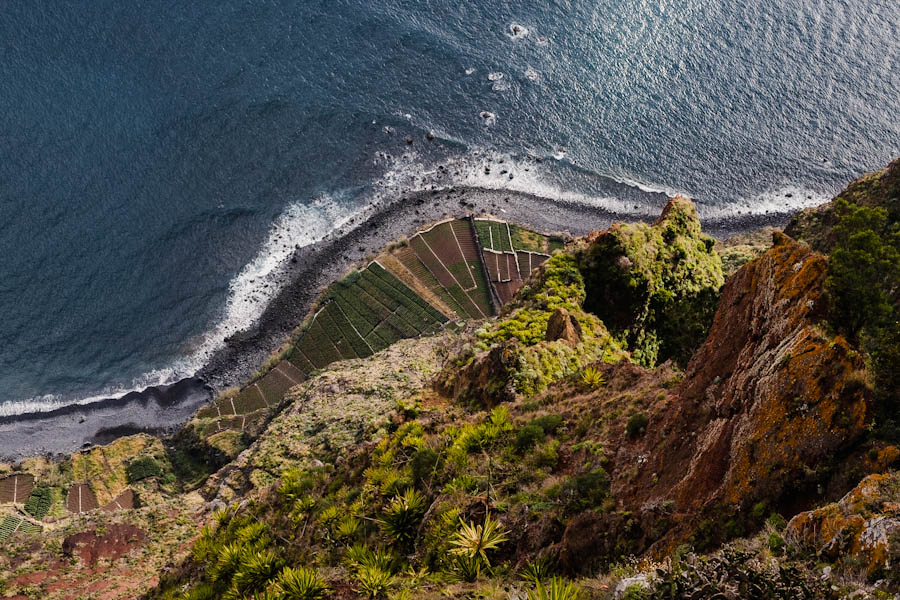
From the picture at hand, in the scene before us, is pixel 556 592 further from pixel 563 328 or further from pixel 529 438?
pixel 563 328

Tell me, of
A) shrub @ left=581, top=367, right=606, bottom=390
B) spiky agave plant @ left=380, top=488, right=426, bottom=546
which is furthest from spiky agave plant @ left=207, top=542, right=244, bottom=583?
shrub @ left=581, top=367, right=606, bottom=390

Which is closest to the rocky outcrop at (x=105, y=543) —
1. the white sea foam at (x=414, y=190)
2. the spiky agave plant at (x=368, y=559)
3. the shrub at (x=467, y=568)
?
the white sea foam at (x=414, y=190)

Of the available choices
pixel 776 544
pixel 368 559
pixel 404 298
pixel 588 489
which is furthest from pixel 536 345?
pixel 404 298

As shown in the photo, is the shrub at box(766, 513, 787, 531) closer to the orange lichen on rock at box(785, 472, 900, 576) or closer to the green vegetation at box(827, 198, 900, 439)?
the orange lichen on rock at box(785, 472, 900, 576)

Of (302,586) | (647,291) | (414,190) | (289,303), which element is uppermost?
(414,190)

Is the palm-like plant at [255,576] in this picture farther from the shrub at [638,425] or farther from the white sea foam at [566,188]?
the white sea foam at [566,188]
